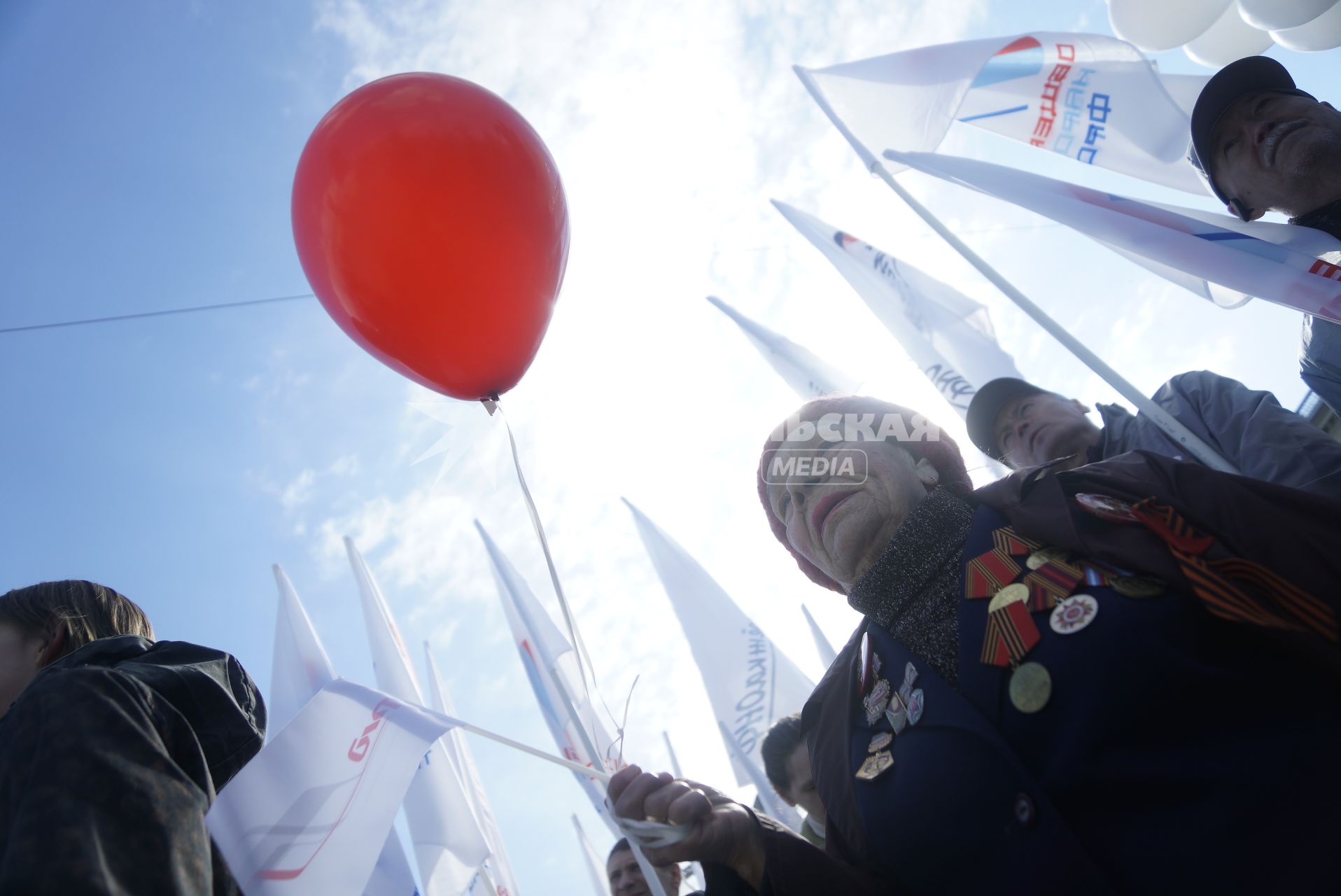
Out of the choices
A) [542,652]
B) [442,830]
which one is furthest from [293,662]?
[542,652]

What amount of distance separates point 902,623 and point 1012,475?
41cm

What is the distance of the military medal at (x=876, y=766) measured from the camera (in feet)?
4.76

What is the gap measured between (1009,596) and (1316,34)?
5493mm

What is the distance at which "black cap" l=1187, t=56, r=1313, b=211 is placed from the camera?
236cm

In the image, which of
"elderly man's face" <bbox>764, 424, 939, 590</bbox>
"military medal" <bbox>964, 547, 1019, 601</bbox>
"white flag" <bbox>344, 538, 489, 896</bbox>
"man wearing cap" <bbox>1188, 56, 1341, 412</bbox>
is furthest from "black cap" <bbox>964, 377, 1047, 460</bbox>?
"white flag" <bbox>344, 538, 489, 896</bbox>

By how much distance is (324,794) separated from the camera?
1808 mm

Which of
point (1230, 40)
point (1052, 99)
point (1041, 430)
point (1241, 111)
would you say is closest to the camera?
point (1241, 111)

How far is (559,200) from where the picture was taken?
2367 millimetres

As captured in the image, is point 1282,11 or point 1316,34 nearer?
point 1282,11

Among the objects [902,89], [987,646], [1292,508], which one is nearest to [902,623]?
[987,646]

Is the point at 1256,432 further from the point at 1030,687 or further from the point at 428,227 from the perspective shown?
the point at 428,227

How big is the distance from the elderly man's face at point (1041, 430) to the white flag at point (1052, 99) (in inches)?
100

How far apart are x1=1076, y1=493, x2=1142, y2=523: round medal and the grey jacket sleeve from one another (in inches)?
21.7

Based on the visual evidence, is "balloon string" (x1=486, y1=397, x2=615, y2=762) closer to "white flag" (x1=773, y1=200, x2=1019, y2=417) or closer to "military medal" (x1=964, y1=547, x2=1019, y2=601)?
"military medal" (x1=964, y1=547, x2=1019, y2=601)
